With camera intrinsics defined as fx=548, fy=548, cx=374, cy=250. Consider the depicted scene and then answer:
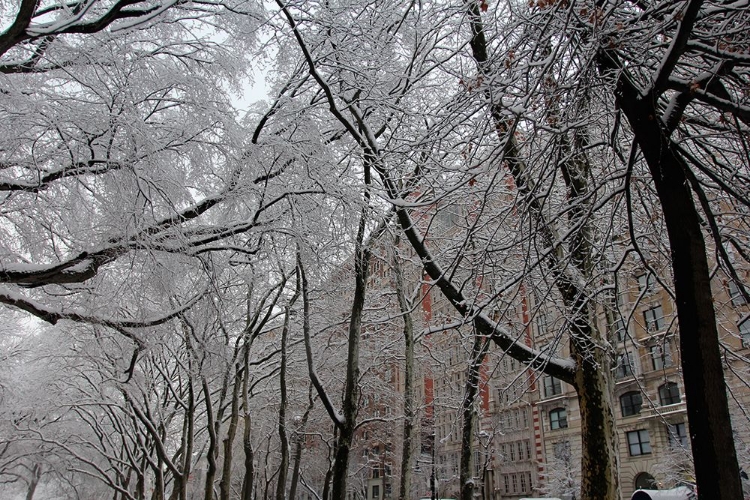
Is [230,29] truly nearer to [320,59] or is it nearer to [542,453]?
[320,59]

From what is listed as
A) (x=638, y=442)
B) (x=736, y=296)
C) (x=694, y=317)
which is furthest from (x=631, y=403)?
(x=694, y=317)

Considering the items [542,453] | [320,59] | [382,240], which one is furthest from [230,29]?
[542,453]

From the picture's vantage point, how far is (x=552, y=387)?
3847 cm

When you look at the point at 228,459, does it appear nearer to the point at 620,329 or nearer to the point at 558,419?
the point at 620,329

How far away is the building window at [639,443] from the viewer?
31.6 m

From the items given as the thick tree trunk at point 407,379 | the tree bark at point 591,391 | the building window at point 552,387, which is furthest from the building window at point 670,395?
the tree bark at point 591,391

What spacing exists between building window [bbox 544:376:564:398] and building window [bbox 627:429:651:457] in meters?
5.87

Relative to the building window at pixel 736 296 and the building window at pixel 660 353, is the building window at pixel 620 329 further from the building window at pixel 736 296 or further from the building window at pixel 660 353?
the building window at pixel 736 296

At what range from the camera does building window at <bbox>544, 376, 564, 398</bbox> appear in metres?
37.8

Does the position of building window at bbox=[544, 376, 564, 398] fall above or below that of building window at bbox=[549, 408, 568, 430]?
above

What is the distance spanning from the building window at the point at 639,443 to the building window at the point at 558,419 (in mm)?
4502

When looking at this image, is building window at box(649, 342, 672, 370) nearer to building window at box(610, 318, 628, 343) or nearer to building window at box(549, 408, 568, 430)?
building window at box(610, 318, 628, 343)

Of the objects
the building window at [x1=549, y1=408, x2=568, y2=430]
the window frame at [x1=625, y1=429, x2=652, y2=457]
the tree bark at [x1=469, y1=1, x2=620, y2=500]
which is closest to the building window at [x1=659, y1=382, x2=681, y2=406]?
the window frame at [x1=625, y1=429, x2=652, y2=457]

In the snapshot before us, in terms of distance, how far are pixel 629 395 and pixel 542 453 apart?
7823 millimetres
